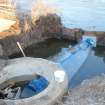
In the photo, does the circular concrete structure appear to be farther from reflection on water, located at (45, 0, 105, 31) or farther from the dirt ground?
reflection on water, located at (45, 0, 105, 31)

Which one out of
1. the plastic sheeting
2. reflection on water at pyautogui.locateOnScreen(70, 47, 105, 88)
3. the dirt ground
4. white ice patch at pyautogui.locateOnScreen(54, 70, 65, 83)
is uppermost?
white ice patch at pyautogui.locateOnScreen(54, 70, 65, 83)

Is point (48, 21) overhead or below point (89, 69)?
overhead

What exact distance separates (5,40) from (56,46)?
2.83 meters

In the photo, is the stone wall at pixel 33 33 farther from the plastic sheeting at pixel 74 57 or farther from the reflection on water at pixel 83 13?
the plastic sheeting at pixel 74 57

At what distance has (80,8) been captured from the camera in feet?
65.3

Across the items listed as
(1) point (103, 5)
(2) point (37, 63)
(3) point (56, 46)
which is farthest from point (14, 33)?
(1) point (103, 5)

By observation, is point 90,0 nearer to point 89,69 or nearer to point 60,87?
point 89,69

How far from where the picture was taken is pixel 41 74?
8.38 m

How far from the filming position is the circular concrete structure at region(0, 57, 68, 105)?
7.32 metres

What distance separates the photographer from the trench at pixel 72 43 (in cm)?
1173

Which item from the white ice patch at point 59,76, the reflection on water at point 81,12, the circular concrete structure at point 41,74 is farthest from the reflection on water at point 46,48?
the white ice patch at point 59,76

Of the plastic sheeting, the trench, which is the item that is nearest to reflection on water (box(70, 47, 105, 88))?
the trench

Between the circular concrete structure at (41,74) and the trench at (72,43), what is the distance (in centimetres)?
249

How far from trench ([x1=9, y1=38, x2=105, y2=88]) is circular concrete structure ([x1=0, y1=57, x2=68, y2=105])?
2.49 m
